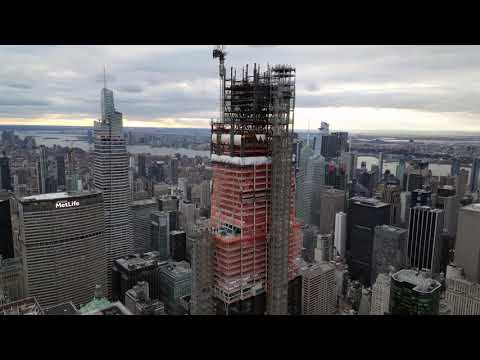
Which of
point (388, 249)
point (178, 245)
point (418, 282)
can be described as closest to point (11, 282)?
point (178, 245)

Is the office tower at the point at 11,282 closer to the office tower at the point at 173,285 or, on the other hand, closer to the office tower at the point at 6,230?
the office tower at the point at 6,230

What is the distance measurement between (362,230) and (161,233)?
1165 cm

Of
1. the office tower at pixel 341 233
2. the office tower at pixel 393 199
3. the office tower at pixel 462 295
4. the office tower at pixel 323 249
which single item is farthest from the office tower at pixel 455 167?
the office tower at pixel 323 249

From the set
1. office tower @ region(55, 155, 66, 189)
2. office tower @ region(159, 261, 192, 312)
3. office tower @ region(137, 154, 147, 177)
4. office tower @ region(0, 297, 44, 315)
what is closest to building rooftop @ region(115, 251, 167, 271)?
office tower @ region(159, 261, 192, 312)

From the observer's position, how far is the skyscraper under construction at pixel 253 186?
732 centimetres

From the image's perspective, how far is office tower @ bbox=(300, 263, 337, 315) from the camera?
13938mm

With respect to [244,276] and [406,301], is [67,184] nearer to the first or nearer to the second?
[244,276]

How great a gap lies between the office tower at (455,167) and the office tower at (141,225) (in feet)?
53.8

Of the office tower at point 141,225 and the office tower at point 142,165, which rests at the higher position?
the office tower at point 142,165

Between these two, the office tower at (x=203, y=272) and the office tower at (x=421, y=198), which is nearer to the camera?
the office tower at (x=203, y=272)

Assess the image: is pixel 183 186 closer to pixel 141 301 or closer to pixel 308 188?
pixel 308 188

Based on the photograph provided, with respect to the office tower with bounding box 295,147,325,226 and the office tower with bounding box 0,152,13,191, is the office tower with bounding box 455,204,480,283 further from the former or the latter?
the office tower with bounding box 0,152,13,191
